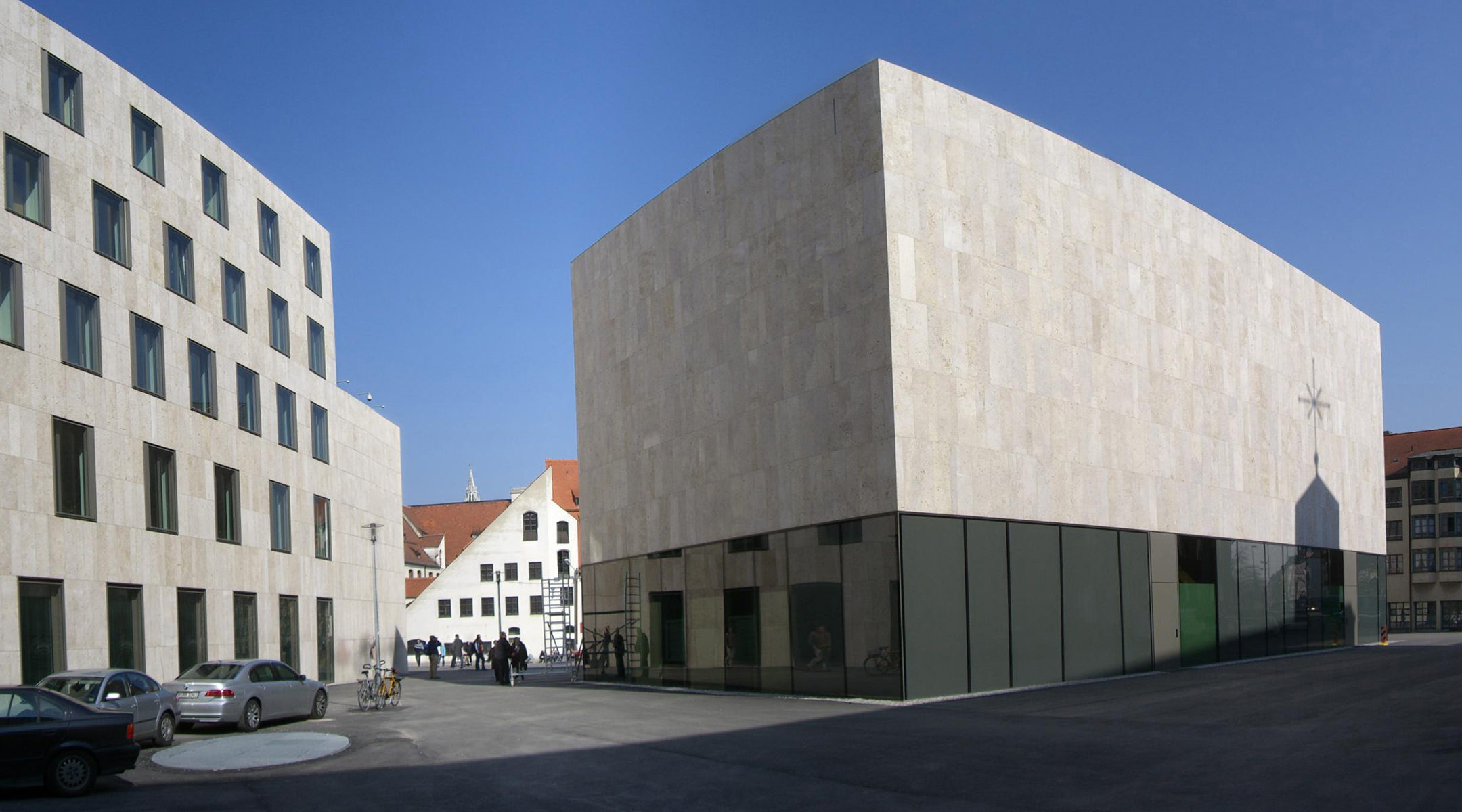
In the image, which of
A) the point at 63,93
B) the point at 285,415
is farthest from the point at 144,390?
the point at 285,415

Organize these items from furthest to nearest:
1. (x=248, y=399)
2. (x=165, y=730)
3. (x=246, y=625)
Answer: (x=248, y=399) → (x=246, y=625) → (x=165, y=730)

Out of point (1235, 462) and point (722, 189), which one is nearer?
point (722, 189)

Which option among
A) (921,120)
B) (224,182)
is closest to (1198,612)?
(921,120)

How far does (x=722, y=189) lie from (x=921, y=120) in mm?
6651

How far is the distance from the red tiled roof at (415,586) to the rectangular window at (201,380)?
71816 millimetres

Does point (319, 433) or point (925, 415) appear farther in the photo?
point (319, 433)

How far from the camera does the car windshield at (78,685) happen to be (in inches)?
803

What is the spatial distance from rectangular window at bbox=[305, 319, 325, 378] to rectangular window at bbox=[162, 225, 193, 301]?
11.6 metres

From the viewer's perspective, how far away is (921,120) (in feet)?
86.7

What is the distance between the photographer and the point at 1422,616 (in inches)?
4102

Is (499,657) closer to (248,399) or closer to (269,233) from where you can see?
(248,399)

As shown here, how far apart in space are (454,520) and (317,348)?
82.2 metres

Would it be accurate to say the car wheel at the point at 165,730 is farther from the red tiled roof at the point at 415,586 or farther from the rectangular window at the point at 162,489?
the red tiled roof at the point at 415,586

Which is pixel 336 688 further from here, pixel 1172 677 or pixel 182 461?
pixel 1172 677
